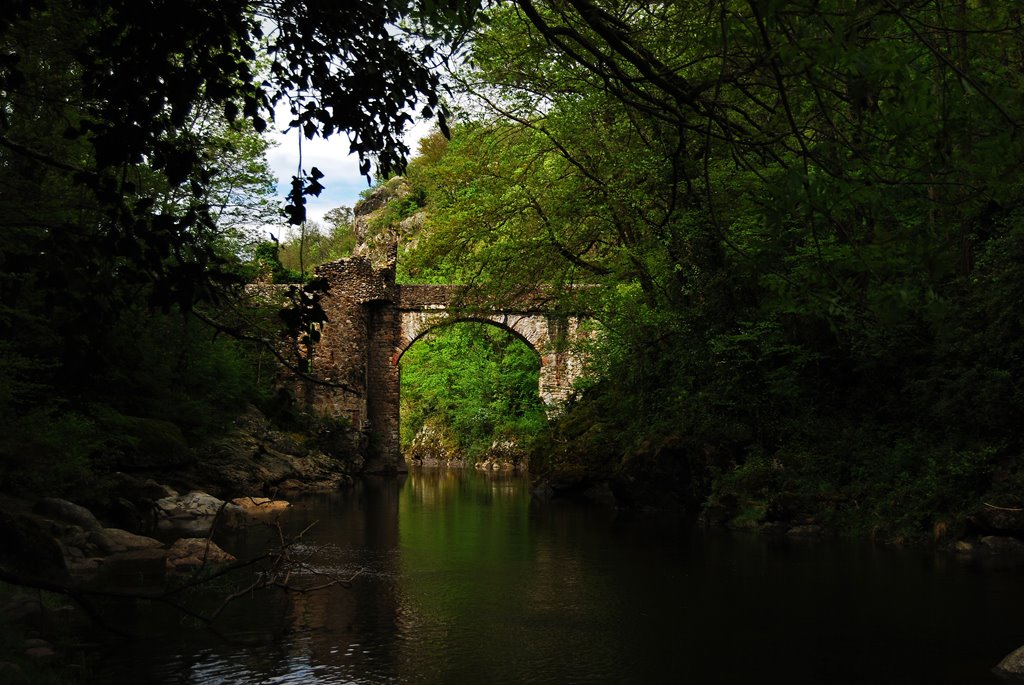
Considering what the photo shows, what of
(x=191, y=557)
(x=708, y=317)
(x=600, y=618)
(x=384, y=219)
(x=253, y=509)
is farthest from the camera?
(x=384, y=219)

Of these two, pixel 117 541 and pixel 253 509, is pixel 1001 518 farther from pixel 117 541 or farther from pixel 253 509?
pixel 253 509

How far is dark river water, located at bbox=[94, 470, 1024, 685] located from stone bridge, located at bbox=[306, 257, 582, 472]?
1650 cm

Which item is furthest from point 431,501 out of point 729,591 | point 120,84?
point 120,84

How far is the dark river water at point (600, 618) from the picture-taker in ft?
25.3

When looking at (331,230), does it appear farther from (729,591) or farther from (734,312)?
(729,591)

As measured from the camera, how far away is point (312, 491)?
946 inches

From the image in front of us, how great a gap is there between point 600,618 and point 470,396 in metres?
29.8

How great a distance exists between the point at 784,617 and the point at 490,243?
13.8 metres

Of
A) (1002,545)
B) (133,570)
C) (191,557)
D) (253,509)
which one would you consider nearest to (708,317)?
(1002,545)

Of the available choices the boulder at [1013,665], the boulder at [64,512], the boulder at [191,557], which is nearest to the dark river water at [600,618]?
the boulder at [1013,665]

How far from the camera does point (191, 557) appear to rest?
479 inches

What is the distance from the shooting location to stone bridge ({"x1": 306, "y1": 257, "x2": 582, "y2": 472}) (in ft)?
104

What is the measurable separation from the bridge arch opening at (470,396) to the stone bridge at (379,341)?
2.65 meters

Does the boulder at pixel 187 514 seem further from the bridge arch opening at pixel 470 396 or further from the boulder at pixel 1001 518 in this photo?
the bridge arch opening at pixel 470 396
